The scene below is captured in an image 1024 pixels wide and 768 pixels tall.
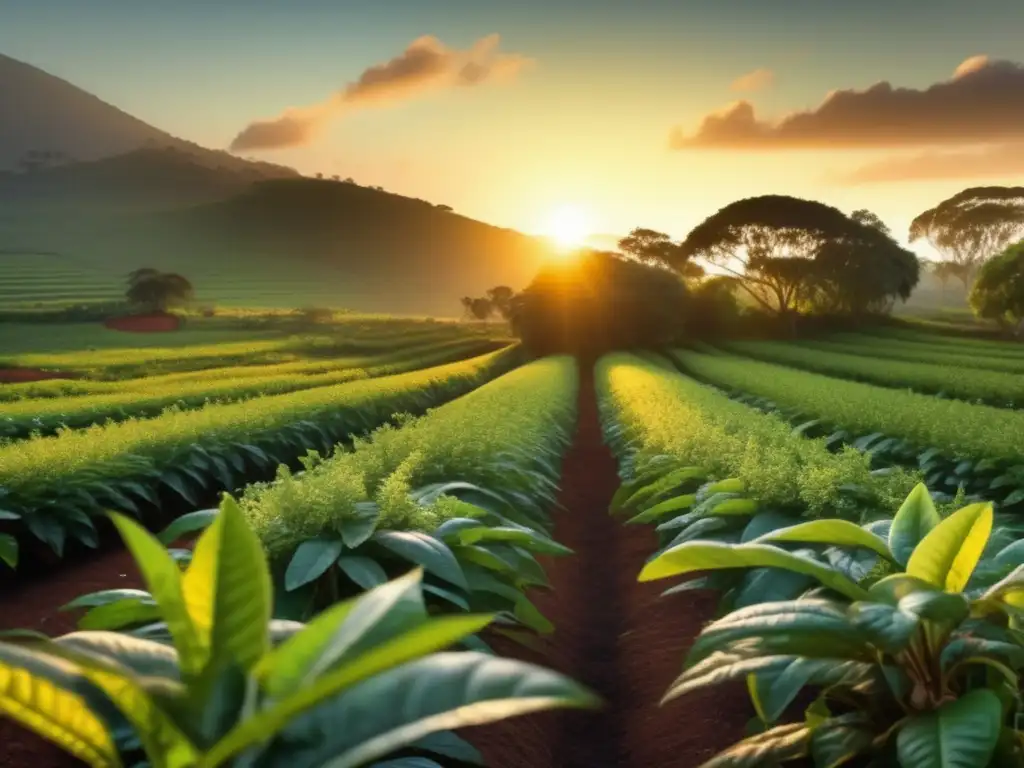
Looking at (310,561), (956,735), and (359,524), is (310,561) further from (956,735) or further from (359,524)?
(956,735)

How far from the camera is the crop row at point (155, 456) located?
564 cm

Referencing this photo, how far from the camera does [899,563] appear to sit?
2199 millimetres

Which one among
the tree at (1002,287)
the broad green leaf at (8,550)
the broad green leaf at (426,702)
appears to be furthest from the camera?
the tree at (1002,287)

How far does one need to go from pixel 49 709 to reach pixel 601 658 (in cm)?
344

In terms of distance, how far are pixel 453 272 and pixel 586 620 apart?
110 m

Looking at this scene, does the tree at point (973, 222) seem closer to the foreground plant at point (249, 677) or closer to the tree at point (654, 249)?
the tree at point (654, 249)

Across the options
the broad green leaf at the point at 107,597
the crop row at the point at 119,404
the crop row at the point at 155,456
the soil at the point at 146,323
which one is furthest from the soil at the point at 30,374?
the broad green leaf at the point at 107,597

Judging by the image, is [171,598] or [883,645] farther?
[883,645]

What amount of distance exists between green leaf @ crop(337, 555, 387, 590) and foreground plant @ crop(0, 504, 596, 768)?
1.28 m

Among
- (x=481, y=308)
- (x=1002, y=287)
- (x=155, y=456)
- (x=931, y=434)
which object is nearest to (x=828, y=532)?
(x=931, y=434)

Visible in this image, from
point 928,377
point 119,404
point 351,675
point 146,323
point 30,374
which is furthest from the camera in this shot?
point 146,323

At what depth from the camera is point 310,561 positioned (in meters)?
2.81

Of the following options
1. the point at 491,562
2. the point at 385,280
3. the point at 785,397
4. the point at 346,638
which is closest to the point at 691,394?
the point at 785,397

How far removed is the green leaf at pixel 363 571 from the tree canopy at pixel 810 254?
145ft
